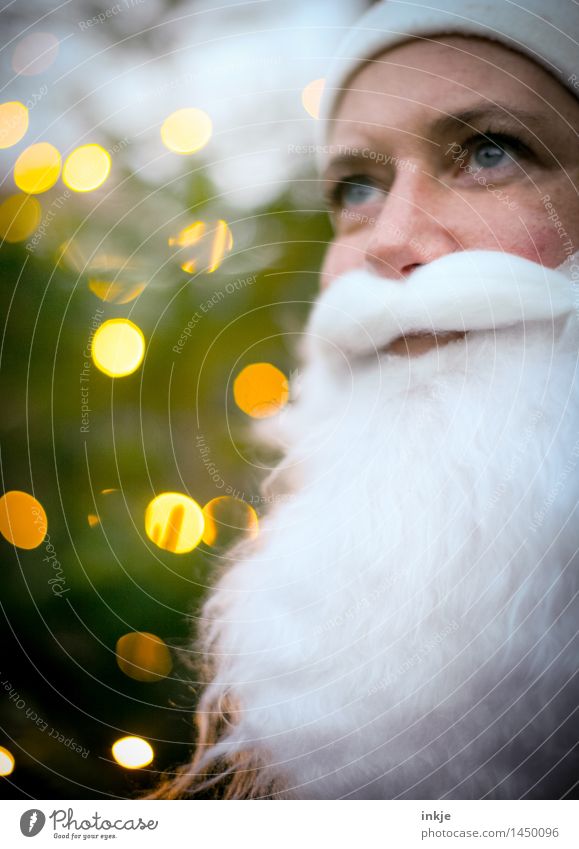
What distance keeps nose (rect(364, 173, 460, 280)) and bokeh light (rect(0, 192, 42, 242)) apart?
9.8 inches

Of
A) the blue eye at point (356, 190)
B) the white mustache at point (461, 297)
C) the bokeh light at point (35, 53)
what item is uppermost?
the bokeh light at point (35, 53)

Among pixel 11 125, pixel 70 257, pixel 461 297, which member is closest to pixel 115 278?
pixel 70 257

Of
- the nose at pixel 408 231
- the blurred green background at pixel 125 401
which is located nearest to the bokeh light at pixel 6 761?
the blurred green background at pixel 125 401

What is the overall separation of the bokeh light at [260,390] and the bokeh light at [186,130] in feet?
0.55

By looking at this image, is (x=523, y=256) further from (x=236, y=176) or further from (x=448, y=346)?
(x=236, y=176)

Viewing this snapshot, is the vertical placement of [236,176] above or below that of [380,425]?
above

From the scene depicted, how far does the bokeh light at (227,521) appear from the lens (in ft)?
1.54

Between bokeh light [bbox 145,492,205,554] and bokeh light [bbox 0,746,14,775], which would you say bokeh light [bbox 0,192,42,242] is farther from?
bokeh light [bbox 0,746,14,775]

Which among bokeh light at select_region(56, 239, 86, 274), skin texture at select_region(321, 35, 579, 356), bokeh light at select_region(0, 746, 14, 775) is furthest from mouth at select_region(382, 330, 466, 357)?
bokeh light at select_region(0, 746, 14, 775)

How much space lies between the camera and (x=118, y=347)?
1.57 ft

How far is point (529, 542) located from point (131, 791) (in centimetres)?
33

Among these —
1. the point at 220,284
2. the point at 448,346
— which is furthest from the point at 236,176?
the point at 448,346

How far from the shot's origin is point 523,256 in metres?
0.45

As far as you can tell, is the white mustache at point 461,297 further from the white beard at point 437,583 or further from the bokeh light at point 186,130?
the bokeh light at point 186,130
